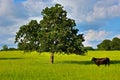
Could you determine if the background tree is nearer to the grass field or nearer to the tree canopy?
the tree canopy

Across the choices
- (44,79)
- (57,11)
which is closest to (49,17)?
(57,11)

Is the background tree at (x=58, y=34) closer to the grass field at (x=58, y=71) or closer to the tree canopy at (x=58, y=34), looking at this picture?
the tree canopy at (x=58, y=34)

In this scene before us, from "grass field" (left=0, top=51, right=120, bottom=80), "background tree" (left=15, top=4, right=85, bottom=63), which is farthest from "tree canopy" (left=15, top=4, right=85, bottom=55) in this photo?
"grass field" (left=0, top=51, right=120, bottom=80)

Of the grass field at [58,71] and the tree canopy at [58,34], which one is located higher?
the tree canopy at [58,34]

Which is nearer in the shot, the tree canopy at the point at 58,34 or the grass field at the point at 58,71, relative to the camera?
the grass field at the point at 58,71

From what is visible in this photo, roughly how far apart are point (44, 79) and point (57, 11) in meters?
39.3

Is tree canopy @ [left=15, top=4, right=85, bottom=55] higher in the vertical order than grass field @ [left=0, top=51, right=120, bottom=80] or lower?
higher

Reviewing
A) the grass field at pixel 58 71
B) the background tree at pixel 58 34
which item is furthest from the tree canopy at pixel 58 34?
the grass field at pixel 58 71

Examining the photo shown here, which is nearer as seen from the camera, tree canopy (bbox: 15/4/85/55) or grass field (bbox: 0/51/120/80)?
grass field (bbox: 0/51/120/80)

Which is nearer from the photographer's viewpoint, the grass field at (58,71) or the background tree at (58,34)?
the grass field at (58,71)

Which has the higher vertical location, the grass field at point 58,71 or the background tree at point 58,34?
the background tree at point 58,34

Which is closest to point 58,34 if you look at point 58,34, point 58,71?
point 58,34

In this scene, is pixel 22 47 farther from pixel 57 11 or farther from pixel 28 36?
pixel 57 11

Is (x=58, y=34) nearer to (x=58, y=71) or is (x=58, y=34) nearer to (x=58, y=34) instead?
(x=58, y=34)
